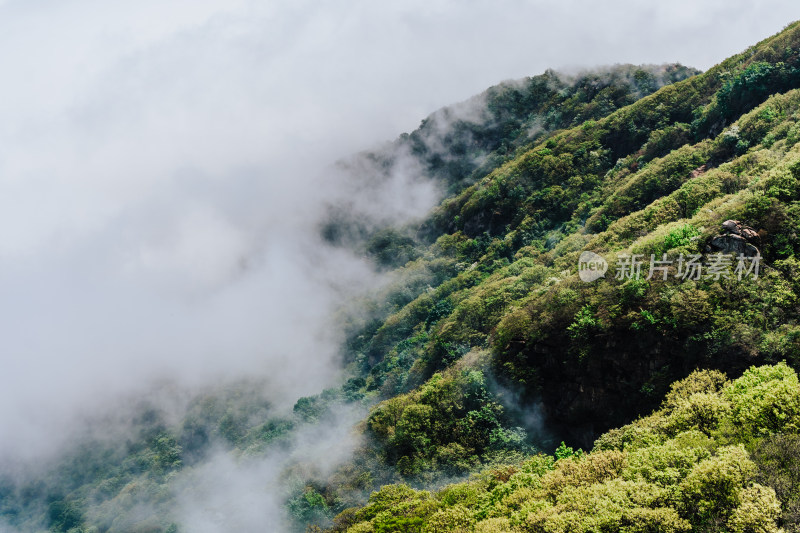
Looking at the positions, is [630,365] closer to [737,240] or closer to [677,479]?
[737,240]

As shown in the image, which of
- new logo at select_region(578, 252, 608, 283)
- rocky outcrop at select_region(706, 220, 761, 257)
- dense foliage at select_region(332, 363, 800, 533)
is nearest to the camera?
dense foliage at select_region(332, 363, 800, 533)

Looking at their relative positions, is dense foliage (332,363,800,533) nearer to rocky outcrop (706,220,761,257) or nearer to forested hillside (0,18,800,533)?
forested hillside (0,18,800,533)

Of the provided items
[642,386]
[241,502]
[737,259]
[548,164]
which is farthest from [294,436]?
[737,259]

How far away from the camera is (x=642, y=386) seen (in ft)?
217

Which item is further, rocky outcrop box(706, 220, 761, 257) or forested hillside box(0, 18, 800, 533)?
rocky outcrop box(706, 220, 761, 257)

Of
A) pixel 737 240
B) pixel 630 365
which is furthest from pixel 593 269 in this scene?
pixel 737 240

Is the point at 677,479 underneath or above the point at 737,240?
underneath

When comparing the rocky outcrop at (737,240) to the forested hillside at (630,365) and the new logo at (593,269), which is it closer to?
the forested hillside at (630,365)

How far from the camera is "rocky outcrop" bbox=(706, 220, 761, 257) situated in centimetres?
6379

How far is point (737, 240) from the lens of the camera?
64312mm

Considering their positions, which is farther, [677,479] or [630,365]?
[630,365]

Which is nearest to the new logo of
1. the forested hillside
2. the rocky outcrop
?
the forested hillside

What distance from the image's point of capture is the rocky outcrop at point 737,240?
63.8 m

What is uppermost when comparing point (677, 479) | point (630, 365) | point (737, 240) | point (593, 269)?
point (593, 269)
